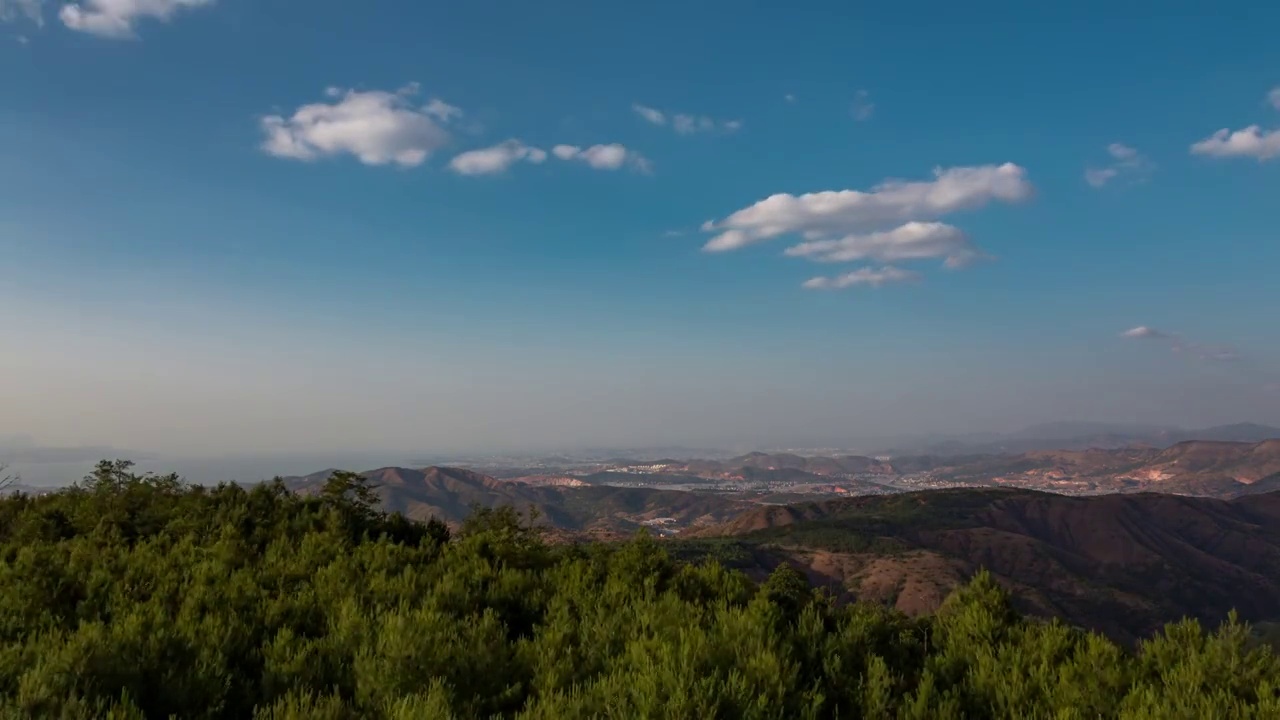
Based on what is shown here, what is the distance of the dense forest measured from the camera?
782 centimetres

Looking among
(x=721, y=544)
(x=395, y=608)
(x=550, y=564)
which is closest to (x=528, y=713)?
(x=395, y=608)

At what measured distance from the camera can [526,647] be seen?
970 centimetres

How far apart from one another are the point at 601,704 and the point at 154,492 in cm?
2007

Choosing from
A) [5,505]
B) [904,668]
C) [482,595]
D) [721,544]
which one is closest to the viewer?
[904,668]

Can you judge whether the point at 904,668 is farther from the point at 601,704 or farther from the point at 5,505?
the point at 5,505

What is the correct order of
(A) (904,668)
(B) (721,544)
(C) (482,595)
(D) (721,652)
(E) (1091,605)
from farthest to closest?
(B) (721,544) → (E) (1091,605) → (C) (482,595) → (A) (904,668) → (D) (721,652)

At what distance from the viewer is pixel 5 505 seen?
68.3ft

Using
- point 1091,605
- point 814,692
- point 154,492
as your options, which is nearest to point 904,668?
point 814,692

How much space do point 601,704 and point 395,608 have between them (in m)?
5.30

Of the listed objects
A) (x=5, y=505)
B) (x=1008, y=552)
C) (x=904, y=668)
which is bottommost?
(x=1008, y=552)

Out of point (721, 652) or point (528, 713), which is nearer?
point (528, 713)

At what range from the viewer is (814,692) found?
827 cm

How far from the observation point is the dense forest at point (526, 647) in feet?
25.7

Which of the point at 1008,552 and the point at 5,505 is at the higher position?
the point at 5,505
